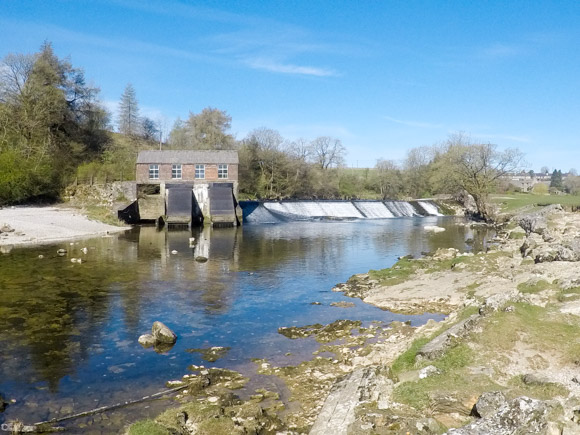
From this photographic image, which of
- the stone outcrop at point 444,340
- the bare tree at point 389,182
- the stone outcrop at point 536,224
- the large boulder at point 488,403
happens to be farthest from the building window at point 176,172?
the large boulder at point 488,403

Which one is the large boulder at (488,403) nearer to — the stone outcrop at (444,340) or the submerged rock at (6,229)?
the stone outcrop at (444,340)

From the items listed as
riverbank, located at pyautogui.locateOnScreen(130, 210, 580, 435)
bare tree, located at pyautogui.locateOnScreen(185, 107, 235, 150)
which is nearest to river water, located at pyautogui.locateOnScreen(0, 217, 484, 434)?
riverbank, located at pyautogui.locateOnScreen(130, 210, 580, 435)

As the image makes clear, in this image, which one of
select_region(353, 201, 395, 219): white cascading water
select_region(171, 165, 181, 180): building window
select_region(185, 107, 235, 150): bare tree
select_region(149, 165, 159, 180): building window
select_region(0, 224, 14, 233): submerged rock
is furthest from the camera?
select_region(185, 107, 235, 150): bare tree

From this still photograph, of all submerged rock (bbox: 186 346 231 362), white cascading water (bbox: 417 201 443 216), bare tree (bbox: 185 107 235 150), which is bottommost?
submerged rock (bbox: 186 346 231 362)

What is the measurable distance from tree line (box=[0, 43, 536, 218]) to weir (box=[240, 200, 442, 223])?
5652 millimetres

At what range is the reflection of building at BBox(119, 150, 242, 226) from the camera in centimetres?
4572

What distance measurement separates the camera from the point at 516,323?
10.9 m

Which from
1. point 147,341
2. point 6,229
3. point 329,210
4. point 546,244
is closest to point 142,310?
point 147,341

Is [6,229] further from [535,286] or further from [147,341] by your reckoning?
[535,286]

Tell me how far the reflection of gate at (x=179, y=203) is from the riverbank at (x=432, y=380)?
103 ft

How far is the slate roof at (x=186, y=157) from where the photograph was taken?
51.8 m

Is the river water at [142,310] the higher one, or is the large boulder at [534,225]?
the large boulder at [534,225]

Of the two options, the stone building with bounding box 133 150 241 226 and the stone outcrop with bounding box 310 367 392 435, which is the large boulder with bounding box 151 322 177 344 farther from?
the stone building with bounding box 133 150 241 226

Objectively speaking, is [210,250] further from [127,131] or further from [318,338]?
[127,131]
